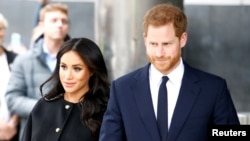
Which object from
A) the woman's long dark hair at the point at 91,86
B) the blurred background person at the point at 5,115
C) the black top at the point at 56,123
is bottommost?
the blurred background person at the point at 5,115

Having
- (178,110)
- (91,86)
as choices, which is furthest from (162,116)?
(91,86)

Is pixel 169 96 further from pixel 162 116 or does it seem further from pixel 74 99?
pixel 74 99

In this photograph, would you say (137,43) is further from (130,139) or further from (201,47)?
(201,47)

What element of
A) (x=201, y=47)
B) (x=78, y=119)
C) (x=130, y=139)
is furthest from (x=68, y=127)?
(x=201, y=47)

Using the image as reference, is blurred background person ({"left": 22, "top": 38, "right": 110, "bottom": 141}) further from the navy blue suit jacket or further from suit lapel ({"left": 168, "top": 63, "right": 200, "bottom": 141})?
suit lapel ({"left": 168, "top": 63, "right": 200, "bottom": 141})

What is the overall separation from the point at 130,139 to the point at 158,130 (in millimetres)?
170

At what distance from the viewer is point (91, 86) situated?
5805 millimetres

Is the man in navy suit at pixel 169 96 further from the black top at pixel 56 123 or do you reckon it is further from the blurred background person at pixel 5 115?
the blurred background person at pixel 5 115

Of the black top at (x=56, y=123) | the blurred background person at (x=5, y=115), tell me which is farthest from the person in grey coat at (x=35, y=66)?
the black top at (x=56, y=123)

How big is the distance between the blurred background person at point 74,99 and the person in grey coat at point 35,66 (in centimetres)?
163

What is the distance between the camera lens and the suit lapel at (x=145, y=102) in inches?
198

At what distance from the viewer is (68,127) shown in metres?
5.73

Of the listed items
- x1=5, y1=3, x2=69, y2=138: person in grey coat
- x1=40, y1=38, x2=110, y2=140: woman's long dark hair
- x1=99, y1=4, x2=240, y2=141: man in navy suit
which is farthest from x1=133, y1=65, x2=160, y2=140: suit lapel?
x1=5, y1=3, x2=69, y2=138: person in grey coat

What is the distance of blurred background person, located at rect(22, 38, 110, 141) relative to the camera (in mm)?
5667
